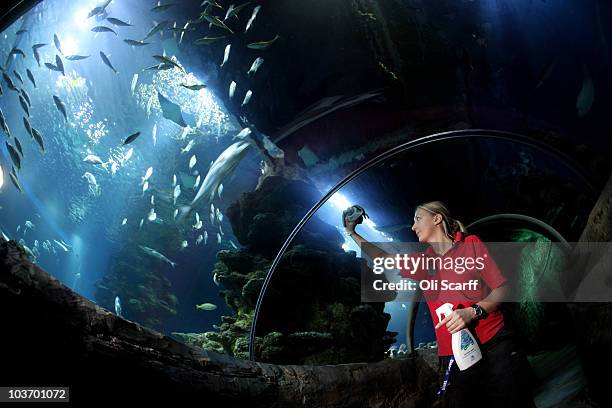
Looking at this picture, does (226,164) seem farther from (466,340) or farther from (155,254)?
(155,254)

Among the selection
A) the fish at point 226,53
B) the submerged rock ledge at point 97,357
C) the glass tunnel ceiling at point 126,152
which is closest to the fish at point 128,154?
the glass tunnel ceiling at point 126,152

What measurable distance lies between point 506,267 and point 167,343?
4.31m

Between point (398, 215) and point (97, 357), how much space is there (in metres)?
5.71

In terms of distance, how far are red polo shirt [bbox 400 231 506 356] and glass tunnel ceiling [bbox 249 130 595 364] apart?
213 cm

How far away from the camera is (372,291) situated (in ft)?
23.7

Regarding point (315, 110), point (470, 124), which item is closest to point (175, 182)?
point (315, 110)

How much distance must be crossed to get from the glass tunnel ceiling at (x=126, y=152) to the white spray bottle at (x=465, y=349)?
5416 millimetres

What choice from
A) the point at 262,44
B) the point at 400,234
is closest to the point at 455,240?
the point at 400,234

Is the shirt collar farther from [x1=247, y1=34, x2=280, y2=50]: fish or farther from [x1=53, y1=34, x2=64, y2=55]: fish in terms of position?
[x1=53, y1=34, x2=64, y2=55]: fish

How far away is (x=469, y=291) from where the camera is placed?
2.61 metres

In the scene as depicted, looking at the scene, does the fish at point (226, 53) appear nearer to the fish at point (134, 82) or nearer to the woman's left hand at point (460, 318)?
→ the fish at point (134, 82)

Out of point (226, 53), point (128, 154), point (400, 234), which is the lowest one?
point (400, 234)

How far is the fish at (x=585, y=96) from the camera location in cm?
459

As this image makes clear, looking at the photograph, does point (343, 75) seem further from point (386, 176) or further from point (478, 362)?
point (478, 362)
